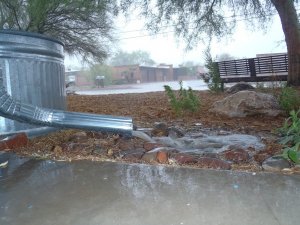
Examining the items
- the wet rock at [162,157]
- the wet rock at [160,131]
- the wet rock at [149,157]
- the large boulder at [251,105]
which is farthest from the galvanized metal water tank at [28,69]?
the large boulder at [251,105]

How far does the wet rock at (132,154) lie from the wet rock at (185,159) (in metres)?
0.41

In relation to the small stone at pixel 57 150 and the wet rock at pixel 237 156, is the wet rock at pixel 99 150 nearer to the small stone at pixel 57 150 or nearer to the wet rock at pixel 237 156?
the small stone at pixel 57 150

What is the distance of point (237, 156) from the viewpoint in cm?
344

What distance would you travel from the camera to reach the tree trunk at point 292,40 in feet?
36.2

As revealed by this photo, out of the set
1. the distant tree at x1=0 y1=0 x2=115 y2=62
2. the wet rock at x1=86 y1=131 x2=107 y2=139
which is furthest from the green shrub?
the distant tree at x1=0 y1=0 x2=115 y2=62

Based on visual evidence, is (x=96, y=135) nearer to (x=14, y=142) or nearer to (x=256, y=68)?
(x=14, y=142)

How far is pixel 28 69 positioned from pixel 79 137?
1.18 m

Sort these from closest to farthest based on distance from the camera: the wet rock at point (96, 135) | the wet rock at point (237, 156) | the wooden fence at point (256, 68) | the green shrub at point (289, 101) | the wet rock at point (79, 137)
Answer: the wet rock at point (237, 156) → the wet rock at point (79, 137) → the wet rock at point (96, 135) → the green shrub at point (289, 101) → the wooden fence at point (256, 68)

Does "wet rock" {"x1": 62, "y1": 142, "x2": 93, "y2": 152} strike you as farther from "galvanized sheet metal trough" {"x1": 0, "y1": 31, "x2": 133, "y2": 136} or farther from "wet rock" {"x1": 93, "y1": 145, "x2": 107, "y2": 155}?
"galvanized sheet metal trough" {"x1": 0, "y1": 31, "x2": 133, "y2": 136}

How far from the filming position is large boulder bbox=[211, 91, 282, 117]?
18.6 ft

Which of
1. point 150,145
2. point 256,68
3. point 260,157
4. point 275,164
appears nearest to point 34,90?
point 150,145

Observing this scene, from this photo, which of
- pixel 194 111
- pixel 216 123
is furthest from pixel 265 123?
pixel 194 111

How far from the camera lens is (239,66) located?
13.1 m

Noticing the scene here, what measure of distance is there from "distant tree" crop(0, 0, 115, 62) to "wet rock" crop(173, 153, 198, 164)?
462 cm
